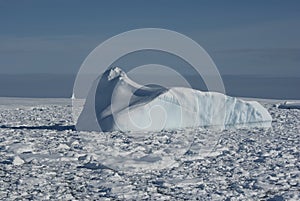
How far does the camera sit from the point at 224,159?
393 inches

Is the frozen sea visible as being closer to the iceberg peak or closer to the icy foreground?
the icy foreground

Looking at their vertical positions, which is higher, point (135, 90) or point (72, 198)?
point (135, 90)

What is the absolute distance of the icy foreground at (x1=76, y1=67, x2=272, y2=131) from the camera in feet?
44.9

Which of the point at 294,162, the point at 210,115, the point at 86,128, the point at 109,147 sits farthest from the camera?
the point at 210,115

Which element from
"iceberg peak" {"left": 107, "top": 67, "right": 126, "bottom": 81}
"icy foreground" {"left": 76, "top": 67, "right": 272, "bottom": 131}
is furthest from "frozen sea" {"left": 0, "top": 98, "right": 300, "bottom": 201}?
"iceberg peak" {"left": 107, "top": 67, "right": 126, "bottom": 81}

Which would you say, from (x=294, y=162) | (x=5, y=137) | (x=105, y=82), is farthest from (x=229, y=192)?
(x=105, y=82)

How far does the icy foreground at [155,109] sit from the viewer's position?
1368 centimetres

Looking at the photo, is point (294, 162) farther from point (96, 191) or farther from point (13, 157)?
point (13, 157)

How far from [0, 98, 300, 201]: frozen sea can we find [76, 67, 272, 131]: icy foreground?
0.59m

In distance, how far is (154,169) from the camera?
9062mm

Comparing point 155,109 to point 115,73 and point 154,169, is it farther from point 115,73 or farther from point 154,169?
point 154,169

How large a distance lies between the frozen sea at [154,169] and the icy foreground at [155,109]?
23.2 inches

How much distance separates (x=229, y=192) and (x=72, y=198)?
7.39ft

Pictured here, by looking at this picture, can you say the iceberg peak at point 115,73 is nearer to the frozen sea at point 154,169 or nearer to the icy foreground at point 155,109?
the icy foreground at point 155,109
